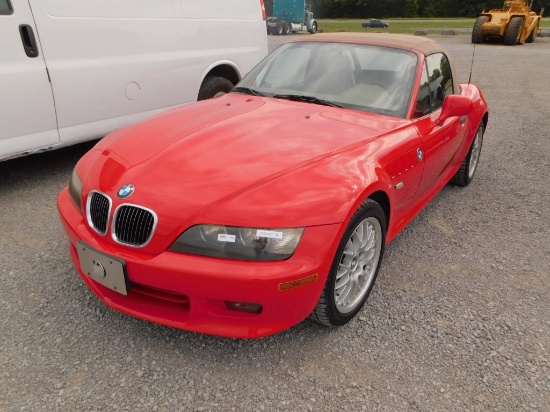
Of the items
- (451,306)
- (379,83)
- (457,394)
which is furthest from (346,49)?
(457,394)

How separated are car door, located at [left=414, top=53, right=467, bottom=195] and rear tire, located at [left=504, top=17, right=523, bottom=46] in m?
19.6

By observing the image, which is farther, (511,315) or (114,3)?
(114,3)

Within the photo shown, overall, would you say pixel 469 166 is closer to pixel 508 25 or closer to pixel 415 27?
pixel 508 25

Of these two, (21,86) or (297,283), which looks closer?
(297,283)

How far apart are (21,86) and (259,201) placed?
272 centimetres

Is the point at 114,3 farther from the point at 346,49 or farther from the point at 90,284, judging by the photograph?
the point at 90,284

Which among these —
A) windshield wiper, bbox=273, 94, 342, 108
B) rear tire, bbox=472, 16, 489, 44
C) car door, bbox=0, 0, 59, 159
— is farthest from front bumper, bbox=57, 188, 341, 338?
rear tire, bbox=472, 16, 489, 44

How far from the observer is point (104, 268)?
213 cm

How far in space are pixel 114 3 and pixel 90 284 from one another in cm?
304

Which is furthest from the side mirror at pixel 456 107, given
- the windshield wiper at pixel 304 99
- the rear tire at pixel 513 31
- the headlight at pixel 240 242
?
the rear tire at pixel 513 31

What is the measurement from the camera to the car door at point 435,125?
3107mm

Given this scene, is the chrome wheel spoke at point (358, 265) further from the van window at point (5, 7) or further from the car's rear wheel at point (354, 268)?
the van window at point (5, 7)

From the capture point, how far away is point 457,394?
6.81ft

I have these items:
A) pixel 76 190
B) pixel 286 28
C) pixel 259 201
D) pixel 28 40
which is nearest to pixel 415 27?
pixel 286 28
